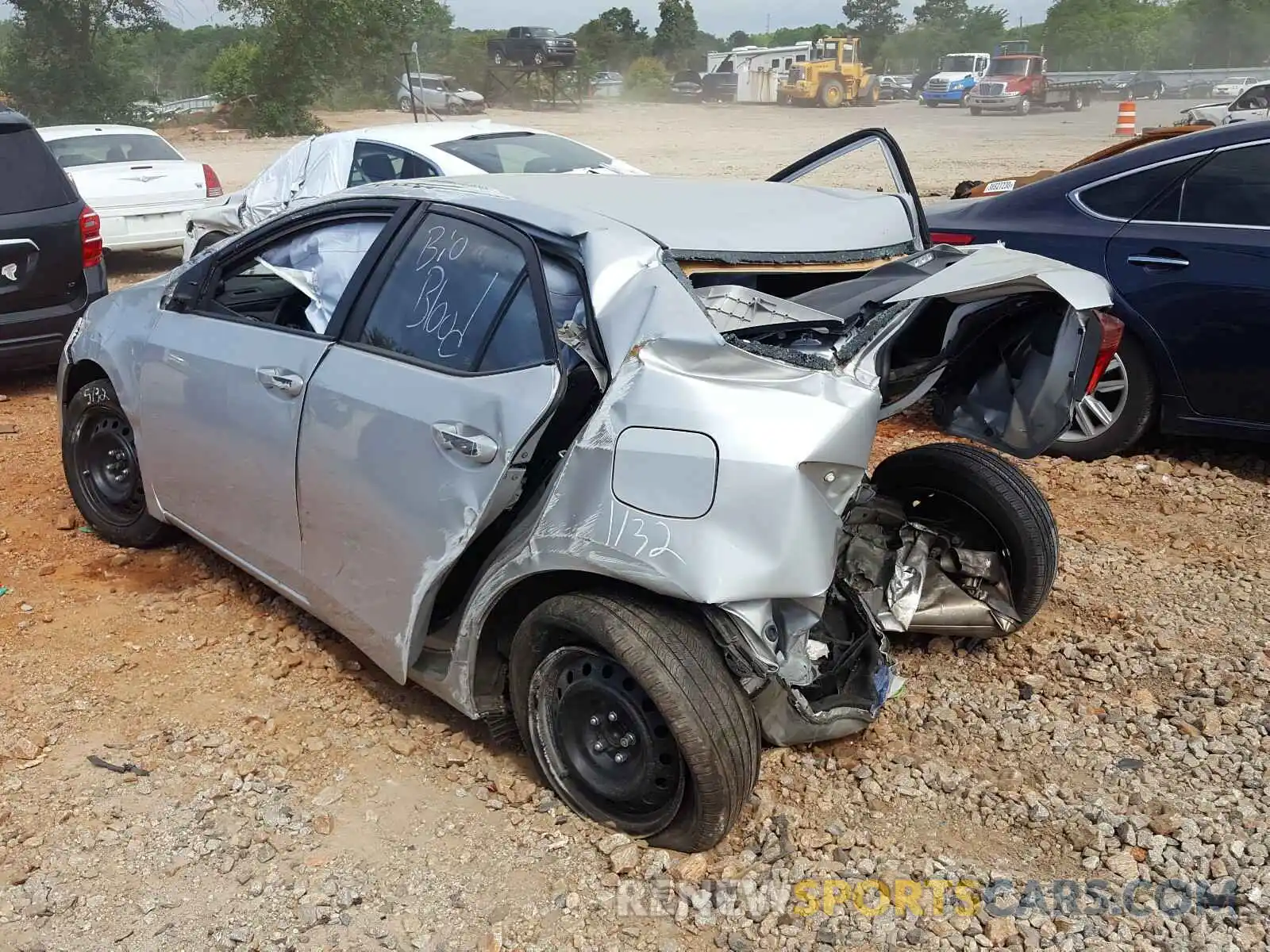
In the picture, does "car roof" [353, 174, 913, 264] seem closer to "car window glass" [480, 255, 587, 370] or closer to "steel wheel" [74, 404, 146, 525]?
"car window glass" [480, 255, 587, 370]

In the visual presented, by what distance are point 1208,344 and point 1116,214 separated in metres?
0.80

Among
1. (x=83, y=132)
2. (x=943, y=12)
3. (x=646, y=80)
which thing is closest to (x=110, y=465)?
(x=83, y=132)

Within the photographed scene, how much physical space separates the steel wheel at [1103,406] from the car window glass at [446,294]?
3.34 m

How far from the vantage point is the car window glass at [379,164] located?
28.3 feet

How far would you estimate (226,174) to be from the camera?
22359 millimetres

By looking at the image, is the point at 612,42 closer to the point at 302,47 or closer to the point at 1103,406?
the point at 302,47

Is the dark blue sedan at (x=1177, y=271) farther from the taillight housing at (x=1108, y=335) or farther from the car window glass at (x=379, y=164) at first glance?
the car window glass at (x=379, y=164)

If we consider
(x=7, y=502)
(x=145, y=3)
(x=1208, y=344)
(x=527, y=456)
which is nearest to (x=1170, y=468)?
(x=1208, y=344)

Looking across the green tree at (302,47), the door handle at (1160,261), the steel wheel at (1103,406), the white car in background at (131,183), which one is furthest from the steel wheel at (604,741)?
the green tree at (302,47)

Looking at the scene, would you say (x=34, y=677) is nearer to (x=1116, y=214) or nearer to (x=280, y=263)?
(x=280, y=263)

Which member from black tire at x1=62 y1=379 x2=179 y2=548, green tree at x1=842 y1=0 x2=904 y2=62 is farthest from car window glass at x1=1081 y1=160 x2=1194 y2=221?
green tree at x1=842 y1=0 x2=904 y2=62

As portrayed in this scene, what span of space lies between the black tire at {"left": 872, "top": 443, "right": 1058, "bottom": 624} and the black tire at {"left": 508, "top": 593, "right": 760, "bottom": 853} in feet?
4.56

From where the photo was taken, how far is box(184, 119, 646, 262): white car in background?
339 inches

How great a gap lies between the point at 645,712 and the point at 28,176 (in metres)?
6.06
